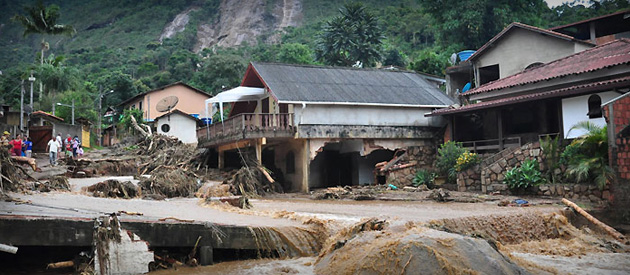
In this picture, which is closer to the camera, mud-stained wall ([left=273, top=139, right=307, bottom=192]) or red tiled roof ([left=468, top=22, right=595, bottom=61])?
mud-stained wall ([left=273, top=139, right=307, bottom=192])

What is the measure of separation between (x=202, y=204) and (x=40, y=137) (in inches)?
866

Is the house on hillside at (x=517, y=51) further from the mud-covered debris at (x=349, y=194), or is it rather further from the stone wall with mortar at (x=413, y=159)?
the mud-covered debris at (x=349, y=194)

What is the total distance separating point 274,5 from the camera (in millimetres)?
132250

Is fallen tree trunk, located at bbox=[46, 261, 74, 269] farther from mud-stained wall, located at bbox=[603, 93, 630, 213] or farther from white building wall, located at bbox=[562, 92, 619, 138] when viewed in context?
white building wall, located at bbox=[562, 92, 619, 138]

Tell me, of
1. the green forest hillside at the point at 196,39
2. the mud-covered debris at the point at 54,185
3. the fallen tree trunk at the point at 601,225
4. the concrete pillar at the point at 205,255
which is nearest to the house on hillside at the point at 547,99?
the fallen tree trunk at the point at 601,225

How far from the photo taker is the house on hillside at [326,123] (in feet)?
81.1

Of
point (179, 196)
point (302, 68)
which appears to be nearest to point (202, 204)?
point (179, 196)

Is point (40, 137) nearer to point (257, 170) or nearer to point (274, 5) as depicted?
point (257, 170)

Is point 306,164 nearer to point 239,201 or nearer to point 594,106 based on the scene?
point 239,201

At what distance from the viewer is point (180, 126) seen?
3869 centimetres

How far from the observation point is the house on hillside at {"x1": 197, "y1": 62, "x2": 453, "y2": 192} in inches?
974

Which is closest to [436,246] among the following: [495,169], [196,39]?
[495,169]

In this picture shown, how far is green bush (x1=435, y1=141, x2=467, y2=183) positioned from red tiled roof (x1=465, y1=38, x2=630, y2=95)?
3548mm

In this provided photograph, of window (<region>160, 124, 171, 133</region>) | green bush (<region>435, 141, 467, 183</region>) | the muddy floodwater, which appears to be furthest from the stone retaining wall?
window (<region>160, 124, 171, 133</region>)
